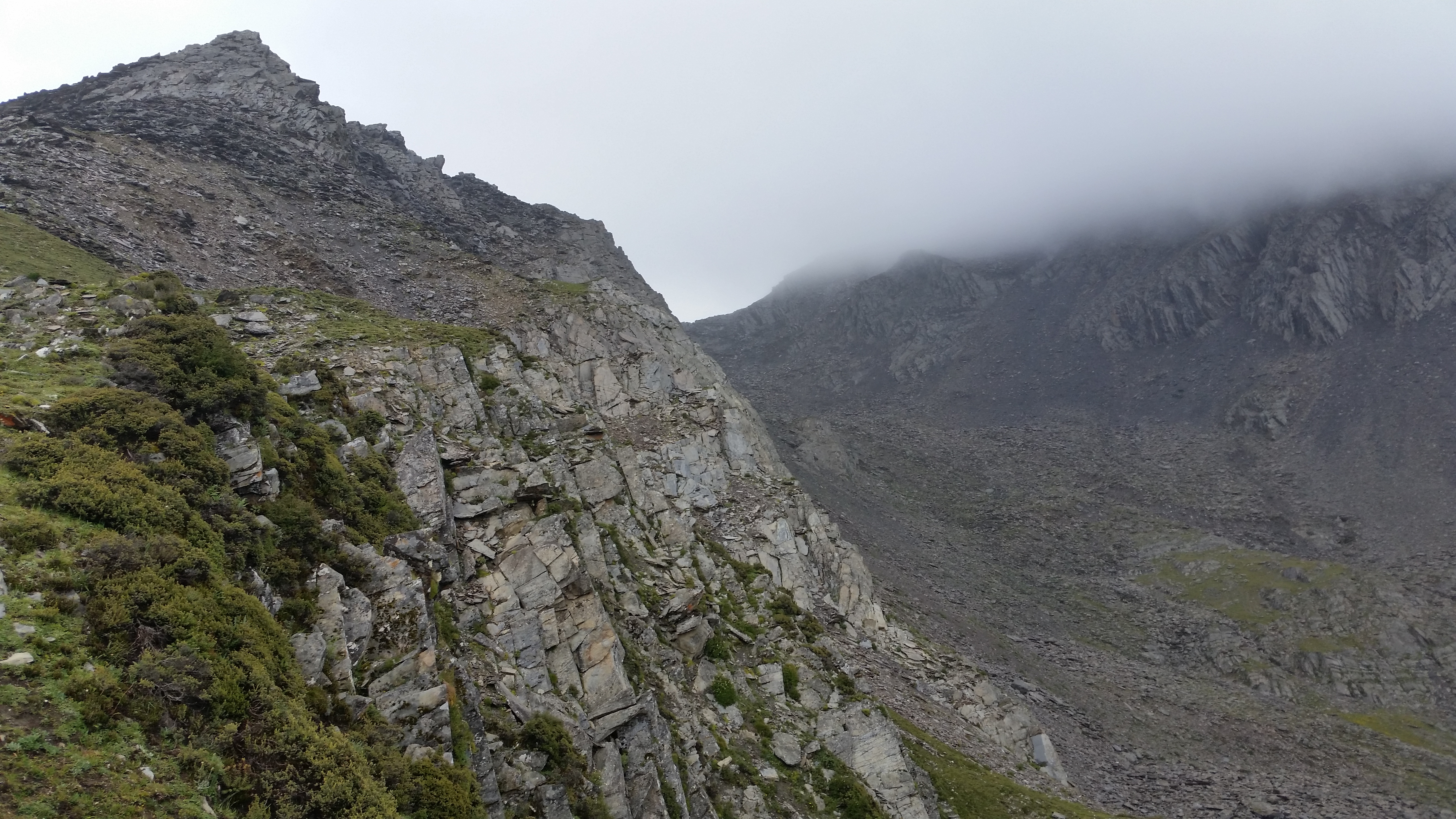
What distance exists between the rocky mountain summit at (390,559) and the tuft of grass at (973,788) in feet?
0.90

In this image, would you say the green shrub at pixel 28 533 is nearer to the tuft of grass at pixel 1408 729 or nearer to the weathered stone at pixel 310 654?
the weathered stone at pixel 310 654

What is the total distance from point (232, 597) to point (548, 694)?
900 cm

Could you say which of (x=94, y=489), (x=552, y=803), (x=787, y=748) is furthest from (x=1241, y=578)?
(x=94, y=489)

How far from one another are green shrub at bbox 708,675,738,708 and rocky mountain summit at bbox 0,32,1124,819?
0.46ft

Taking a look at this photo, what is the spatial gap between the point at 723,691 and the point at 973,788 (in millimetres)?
16764

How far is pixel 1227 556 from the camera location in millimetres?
92125

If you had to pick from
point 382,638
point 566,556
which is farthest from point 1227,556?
point 382,638

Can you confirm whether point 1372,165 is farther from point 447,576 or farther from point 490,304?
point 447,576

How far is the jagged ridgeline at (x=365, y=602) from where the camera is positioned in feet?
32.2

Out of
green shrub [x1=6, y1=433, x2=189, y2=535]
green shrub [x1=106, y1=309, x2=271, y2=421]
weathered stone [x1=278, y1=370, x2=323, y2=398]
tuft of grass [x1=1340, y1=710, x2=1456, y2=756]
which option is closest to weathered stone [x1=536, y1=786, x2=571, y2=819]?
green shrub [x1=6, y1=433, x2=189, y2=535]

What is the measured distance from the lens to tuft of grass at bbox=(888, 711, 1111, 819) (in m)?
32.3

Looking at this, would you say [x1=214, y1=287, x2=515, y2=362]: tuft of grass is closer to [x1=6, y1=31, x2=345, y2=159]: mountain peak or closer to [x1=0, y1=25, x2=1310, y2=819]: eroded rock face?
[x1=0, y1=25, x2=1310, y2=819]: eroded rock face

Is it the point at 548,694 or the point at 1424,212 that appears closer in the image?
the point at 548,694

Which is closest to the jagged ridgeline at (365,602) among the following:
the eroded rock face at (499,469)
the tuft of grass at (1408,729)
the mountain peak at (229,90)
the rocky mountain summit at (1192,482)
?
the eroded rock face at (499,469)
